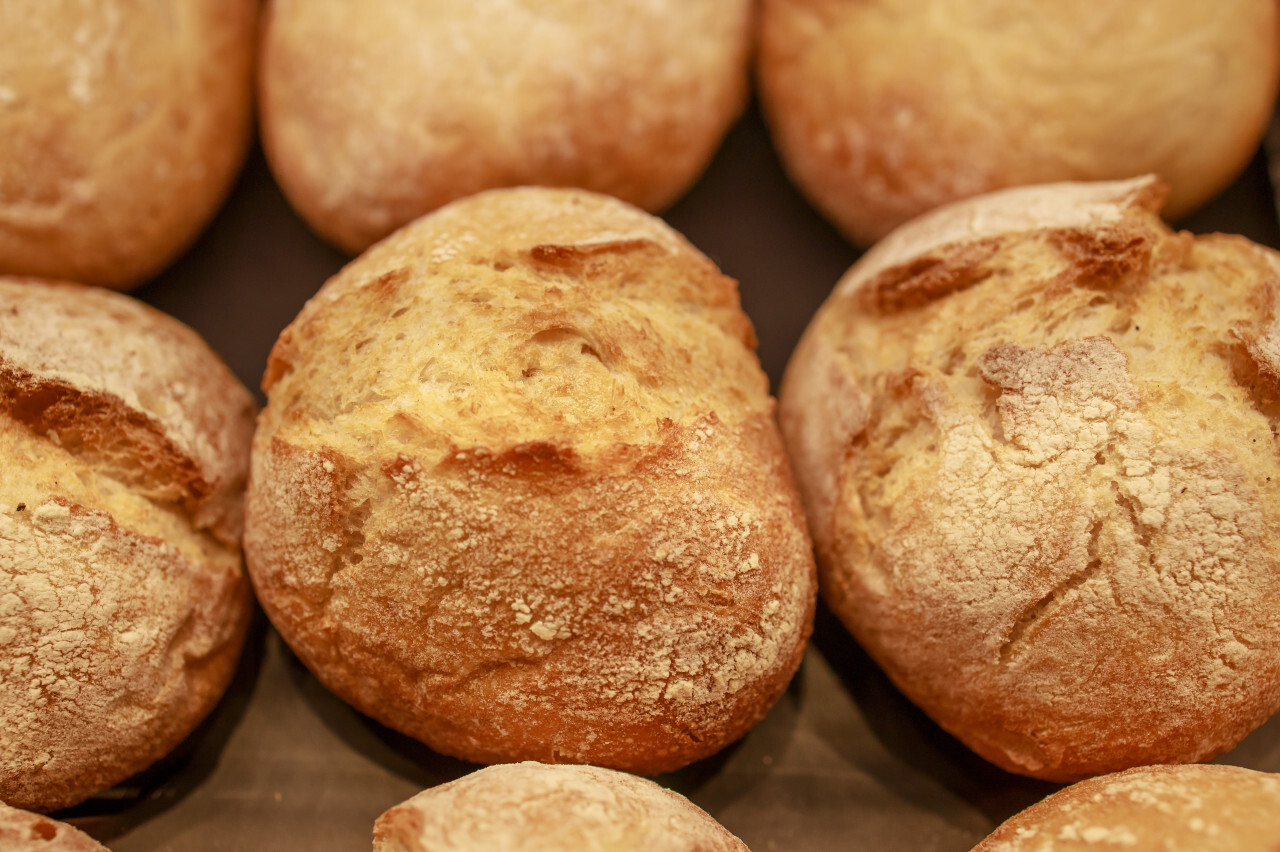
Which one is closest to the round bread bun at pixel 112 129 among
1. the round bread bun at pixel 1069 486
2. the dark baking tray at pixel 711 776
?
the dark baking tray at pixel 711 776

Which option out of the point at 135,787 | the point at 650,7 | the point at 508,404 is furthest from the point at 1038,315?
the point at 135,787

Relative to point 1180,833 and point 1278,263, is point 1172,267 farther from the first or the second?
point 1180,833

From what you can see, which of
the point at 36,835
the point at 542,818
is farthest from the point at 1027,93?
the point at 36,835

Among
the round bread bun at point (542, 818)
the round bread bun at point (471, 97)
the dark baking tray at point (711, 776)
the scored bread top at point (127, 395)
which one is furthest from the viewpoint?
the round bread bun at point (471, 97)

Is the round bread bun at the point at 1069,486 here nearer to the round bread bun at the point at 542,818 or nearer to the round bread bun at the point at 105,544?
the round bread bun at the point at 542,818

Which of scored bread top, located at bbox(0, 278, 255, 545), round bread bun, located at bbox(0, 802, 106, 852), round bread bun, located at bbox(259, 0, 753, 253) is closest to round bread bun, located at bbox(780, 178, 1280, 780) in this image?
round bread bun, located at bbox(259, 0, 753, 253)

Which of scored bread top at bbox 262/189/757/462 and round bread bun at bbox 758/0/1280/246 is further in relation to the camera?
round bread bun at bbox 758/0/1280/246

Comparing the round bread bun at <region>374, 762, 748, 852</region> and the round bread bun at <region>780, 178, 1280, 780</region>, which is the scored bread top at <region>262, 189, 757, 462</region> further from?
the round bread bun at <region>374, 762, 748, 852</region>
